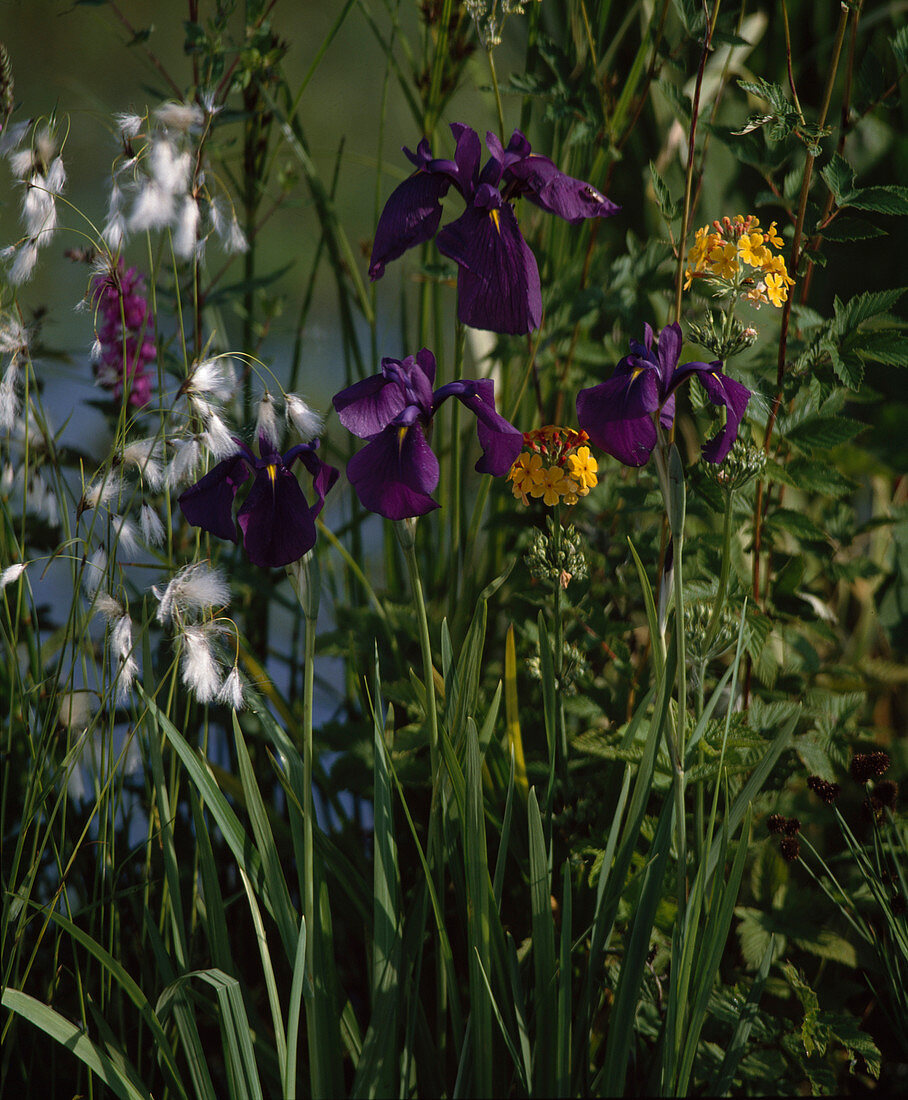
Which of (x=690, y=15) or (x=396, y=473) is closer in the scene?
(x=396, y=473)

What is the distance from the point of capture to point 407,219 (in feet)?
2.03

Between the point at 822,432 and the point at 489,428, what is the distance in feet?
1.37

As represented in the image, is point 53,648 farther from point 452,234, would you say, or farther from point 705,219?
point 705,219

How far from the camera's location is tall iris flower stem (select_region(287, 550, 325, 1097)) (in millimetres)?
576

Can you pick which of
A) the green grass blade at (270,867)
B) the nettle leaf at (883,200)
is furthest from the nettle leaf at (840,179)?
the green grass blade at (270,867)

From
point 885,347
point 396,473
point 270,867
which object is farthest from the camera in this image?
point 885,347

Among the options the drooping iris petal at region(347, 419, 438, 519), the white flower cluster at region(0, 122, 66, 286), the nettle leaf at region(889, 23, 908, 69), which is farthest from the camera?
the nettle leaf at region(889, 23, 908, 69)

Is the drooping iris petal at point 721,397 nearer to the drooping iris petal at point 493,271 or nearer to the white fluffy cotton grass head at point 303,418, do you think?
the drooping iris petal at point 493,271

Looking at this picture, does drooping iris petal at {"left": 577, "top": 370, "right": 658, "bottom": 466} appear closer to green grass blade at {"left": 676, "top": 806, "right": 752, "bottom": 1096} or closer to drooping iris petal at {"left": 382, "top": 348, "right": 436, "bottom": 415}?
drooping iris petal at {"left": 382, "top": 348, "right": 436, "bottom": 415}

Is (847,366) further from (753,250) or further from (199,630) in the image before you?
(199,630)

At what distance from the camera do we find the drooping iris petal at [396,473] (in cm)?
55

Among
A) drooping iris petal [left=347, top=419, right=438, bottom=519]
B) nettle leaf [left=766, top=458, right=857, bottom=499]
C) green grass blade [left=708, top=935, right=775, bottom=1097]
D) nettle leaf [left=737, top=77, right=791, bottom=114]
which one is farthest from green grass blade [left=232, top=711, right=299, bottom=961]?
nettle leaf [left=737, top=77, right=791, bottom=114]

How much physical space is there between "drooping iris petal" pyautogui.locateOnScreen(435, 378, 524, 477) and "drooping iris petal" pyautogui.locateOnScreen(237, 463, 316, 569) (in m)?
0.12

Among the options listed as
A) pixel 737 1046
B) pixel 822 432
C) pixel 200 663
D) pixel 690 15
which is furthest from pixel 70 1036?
pixel 690 15
